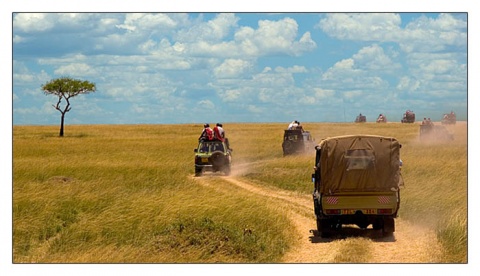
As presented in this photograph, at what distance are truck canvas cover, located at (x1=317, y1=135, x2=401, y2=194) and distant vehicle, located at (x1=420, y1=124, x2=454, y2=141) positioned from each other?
4083 cm

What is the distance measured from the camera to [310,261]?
45.3ft

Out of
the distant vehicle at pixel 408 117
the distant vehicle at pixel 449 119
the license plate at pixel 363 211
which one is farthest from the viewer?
the distant vehicle at pixel 408 117

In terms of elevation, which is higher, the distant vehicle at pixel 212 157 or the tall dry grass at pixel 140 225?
the distant vehicle at pixel 212 157

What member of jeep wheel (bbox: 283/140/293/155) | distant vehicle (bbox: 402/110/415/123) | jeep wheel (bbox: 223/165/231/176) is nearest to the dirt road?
jeep wheel (bbox: 223/165/231/176)

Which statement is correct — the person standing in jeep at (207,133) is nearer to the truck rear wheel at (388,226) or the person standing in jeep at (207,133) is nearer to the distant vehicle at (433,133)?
the truck rear wheel at (388,226)

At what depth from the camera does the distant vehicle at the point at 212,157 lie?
102ft

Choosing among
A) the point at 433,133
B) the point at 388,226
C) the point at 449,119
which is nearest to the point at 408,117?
the point at 449,119

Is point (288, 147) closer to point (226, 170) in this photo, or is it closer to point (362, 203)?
point (226, 170)

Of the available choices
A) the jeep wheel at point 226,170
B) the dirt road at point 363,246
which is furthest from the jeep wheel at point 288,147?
the dirt road at point 363,246

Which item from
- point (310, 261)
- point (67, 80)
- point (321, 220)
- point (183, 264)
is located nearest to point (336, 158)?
point (321, 220)

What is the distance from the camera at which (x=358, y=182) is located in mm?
15727

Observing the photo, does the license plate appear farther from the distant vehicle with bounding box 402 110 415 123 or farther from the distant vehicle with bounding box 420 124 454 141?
the distant vehicle with bounding box 402 110 415 123

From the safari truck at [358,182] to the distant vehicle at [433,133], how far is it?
134 feet

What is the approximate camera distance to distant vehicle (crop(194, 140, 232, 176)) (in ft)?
102
